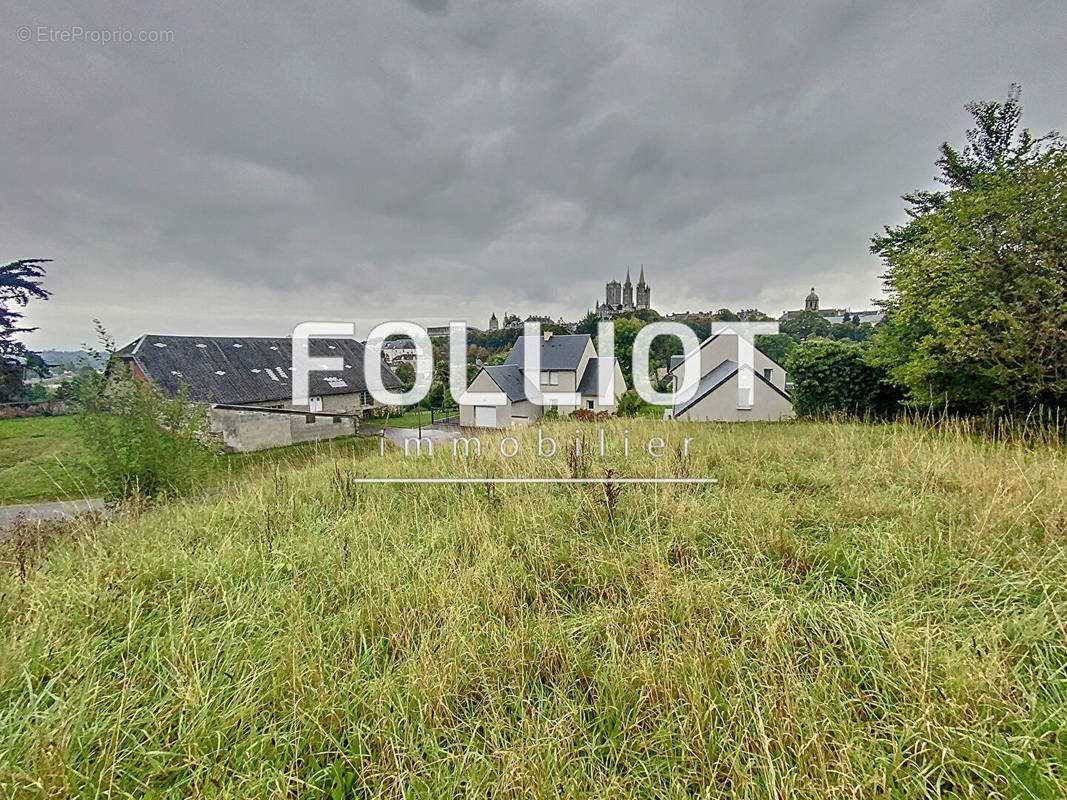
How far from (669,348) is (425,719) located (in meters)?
38.3

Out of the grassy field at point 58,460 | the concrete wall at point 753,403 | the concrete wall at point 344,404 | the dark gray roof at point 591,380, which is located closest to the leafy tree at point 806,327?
the dark gray roof at point 591,380

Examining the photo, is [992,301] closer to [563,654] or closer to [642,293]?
[563,654]

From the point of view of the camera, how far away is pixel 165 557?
2.41m

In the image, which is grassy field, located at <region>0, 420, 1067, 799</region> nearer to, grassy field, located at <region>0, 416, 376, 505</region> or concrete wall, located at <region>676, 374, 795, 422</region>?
grassy field, located at <region>0, 416, 376, 505</region>

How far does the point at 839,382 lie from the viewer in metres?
10.5

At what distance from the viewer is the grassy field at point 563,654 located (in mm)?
1186

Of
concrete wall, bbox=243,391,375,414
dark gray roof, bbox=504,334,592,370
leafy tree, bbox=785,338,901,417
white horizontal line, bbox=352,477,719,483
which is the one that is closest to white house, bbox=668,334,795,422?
leafy tree, bbox=785,338,901,417

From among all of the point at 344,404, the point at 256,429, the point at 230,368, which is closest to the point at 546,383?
the point at 344,404

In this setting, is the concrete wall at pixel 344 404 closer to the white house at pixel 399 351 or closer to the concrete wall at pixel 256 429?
the concrete wall at pixel 256 429

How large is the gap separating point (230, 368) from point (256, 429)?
8.09 meters

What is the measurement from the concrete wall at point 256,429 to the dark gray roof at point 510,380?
792cm

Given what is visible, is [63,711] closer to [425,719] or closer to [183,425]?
[425,719]

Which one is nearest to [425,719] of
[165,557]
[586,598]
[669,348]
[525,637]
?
[525,637]

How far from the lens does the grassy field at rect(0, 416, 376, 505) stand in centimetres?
525
